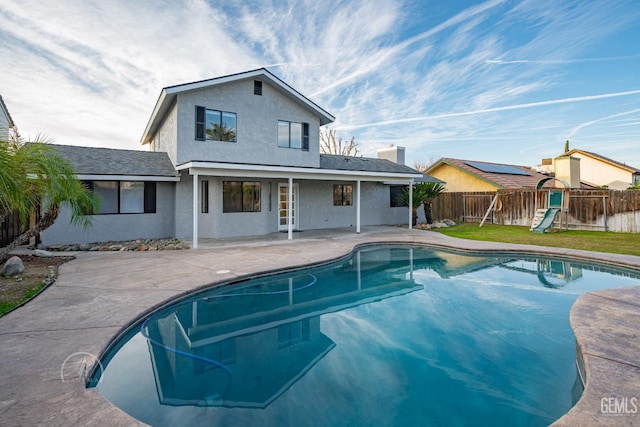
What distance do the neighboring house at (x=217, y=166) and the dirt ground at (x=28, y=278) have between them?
2823mm

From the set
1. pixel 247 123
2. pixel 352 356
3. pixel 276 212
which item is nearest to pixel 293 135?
pixel 247 123

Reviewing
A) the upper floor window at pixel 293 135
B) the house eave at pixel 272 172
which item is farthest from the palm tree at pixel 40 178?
the upper floor window at pixel 293 135

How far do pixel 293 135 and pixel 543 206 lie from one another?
13711 mm

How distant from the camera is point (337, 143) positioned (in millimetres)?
38125

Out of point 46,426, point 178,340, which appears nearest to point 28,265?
point 178,340

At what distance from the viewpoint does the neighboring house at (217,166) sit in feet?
38.1

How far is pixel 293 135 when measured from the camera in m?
14.5

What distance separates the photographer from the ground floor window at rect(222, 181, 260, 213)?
42.5 feet

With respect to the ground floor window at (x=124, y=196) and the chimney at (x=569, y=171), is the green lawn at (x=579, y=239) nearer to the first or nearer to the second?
the chimney at (x=569, y=171)

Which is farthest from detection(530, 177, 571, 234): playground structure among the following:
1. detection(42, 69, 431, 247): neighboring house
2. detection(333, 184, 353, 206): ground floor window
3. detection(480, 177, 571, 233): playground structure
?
detection(333, 184, 353, 206): ground floor window

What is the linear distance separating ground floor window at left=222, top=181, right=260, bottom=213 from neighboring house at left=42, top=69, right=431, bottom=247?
41 millimetres

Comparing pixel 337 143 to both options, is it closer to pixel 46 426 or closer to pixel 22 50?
pixel 22 50

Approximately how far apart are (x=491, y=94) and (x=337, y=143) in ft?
63.5

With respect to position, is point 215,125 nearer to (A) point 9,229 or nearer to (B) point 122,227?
(B) point 122,227
